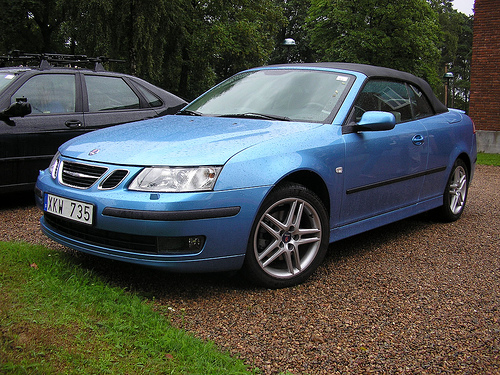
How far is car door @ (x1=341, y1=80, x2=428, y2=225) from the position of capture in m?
4.16

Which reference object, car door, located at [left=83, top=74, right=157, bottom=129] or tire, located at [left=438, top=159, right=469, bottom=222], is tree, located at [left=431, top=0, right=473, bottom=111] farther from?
car door, located at [left=83, top=74, right=157, bottom=129]

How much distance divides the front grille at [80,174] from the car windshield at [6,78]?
2830 mm

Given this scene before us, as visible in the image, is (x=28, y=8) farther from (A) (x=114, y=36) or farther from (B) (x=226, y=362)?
(B) (x=226, y=362)

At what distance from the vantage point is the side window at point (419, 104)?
523cm

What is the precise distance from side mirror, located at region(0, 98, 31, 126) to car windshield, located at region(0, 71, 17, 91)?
37 cm

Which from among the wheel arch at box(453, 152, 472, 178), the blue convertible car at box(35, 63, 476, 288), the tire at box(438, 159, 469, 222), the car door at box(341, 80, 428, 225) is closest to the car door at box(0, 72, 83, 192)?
the blue convertible car at box(35, 63, 476, 288)

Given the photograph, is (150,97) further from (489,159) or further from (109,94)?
(489,159)

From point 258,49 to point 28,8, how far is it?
12114mm

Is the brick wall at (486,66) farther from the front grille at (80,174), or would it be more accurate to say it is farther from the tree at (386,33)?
the tree at (386,33)

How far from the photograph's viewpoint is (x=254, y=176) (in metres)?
3.38

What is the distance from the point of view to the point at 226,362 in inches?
101

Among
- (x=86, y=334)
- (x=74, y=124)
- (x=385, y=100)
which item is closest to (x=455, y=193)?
(x=385, y=100)

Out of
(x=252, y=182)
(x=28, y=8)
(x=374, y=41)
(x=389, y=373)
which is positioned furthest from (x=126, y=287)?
(x=374, y=41)

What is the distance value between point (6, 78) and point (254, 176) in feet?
13.3
